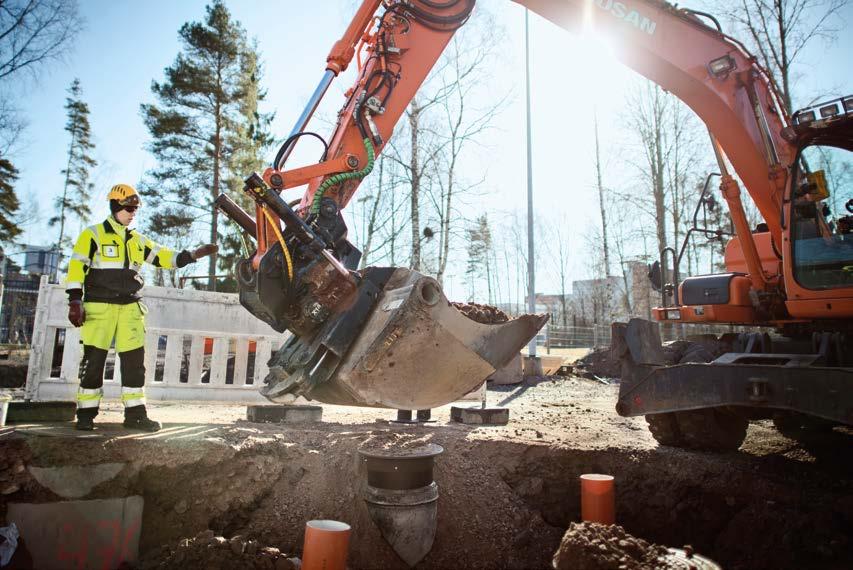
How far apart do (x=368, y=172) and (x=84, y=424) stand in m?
2.87

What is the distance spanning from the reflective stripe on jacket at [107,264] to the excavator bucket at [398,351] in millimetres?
1652

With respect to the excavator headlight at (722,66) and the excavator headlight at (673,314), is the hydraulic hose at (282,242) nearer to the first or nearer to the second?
the excavator headlight at (673,314)

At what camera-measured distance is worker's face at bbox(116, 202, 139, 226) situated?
4.48 metres

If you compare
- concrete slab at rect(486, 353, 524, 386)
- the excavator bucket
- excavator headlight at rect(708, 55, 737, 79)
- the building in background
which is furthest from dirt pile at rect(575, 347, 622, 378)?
the building in background

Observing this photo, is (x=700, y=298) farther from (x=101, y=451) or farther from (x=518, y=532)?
(x=101, y=451)

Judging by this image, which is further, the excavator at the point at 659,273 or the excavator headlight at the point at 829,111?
the excavator headlight at the point at 829,111

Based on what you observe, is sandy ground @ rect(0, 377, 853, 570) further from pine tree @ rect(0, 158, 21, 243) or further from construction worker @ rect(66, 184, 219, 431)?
pine tree @ rect(0, 158, 21, 243)

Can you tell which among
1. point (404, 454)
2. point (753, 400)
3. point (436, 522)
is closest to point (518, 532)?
point (436, 522)

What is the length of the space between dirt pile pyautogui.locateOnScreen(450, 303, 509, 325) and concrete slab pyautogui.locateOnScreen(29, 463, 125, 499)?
2.61 m

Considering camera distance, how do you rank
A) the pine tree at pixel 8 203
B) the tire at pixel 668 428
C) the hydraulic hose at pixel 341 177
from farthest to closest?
the pine tree at pixel 8 203 → the tire at pixel 668 428 → the hydraulic hose at pixel 341 177

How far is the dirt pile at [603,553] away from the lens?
8.79 feet

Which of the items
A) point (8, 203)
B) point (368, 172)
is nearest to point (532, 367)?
point (368, 172)

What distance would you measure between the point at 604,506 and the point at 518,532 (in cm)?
72

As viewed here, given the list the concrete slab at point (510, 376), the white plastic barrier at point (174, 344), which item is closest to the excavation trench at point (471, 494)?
the white plastic barrier at point (174, 344)
